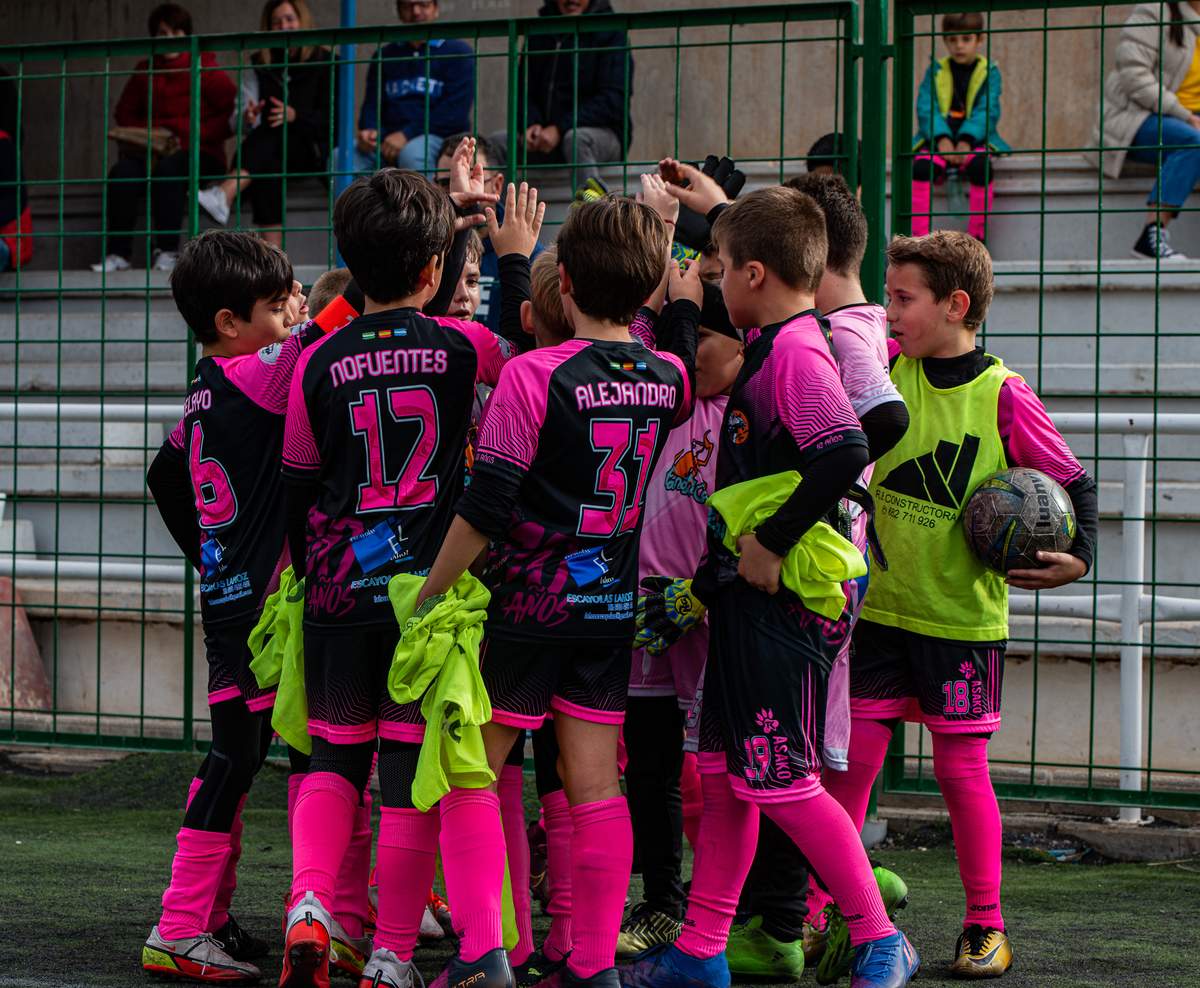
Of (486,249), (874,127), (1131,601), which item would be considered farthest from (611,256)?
(486,249)

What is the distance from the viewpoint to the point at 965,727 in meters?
3.56

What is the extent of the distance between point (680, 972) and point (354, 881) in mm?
792

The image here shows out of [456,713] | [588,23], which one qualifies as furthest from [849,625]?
[588,23]

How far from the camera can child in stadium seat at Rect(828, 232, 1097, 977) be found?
358cm

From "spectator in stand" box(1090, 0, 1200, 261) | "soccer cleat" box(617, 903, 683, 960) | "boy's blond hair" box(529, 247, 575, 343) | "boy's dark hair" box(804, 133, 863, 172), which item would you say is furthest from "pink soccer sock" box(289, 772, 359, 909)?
"spectator in stand" box(1090, 0, 1200, 261)

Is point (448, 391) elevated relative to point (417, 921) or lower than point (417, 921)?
elevated

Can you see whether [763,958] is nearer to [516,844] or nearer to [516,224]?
[516,844]

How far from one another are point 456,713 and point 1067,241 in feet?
19.3

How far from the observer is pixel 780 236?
325 cm

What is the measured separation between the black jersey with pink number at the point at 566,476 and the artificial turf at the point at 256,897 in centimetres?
100

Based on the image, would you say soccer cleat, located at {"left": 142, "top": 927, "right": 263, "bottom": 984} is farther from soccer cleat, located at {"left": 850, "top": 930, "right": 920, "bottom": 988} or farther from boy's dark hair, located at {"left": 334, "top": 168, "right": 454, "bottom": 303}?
boy's dark hair, located at {"left": 334, "top": 168, "right": 454, "bottom": 303}

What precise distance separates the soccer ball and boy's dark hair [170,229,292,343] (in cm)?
173

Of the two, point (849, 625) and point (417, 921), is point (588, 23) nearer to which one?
point (849, 625)

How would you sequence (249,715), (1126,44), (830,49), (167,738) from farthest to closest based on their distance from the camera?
1. (830,49)
2. (1126,44)
3. (167,738)
4. (249,715)
